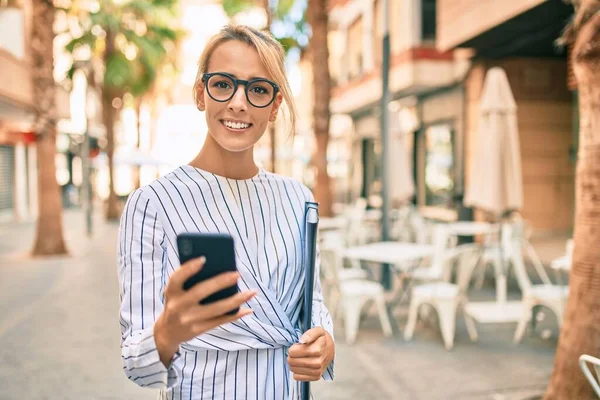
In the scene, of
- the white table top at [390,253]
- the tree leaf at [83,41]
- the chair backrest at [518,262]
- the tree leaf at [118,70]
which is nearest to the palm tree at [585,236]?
the chair backrest at [518,262]

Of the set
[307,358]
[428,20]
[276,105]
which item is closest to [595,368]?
[307,358]

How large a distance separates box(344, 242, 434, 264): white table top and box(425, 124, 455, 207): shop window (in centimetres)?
942

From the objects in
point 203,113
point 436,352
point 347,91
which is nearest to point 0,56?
point 436,352

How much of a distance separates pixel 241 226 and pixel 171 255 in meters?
0.17

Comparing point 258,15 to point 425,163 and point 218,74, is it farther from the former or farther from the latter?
point 218,74

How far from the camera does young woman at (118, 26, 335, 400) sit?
1212 millimetres

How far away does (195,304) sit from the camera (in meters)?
0.93

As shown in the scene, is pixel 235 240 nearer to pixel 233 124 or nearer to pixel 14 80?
pixel 233 124

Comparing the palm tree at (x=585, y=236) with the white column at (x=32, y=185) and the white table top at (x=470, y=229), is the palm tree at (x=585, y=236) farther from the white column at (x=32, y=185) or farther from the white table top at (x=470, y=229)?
the white column at (x=32, y=185)

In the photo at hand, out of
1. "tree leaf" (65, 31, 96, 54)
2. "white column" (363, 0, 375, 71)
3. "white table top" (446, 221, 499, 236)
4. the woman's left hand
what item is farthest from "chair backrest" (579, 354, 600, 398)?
"white column" (363, 0, 375, 71)

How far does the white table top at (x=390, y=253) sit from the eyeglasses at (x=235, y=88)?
513cm

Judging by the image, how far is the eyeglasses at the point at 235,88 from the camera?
1293 millimetres

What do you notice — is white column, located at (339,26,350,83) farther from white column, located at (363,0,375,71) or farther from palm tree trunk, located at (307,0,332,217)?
palm tree trunk, located at (307,0,332,217)

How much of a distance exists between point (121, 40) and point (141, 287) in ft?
67.3
